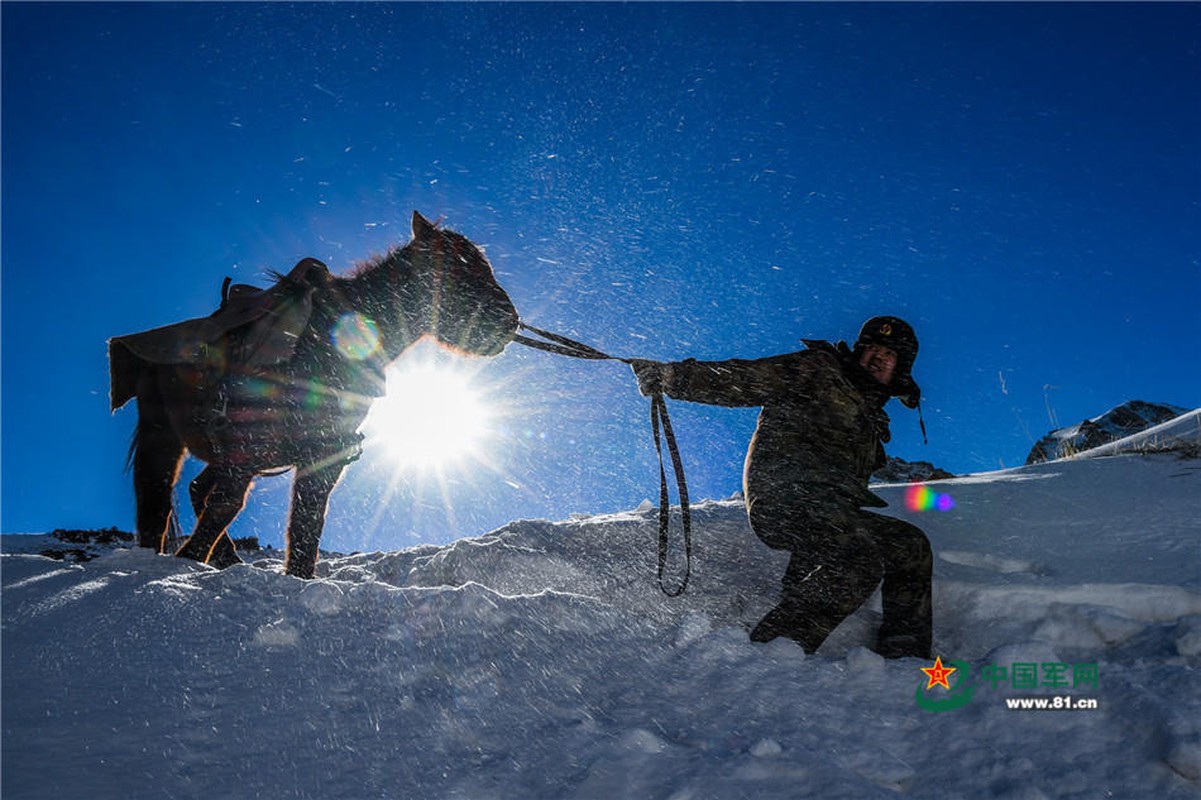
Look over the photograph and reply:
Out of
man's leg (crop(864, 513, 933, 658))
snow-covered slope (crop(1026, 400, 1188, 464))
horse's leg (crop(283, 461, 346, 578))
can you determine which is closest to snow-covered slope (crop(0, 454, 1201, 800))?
man's leg (crop(864, 513, 933, 658))

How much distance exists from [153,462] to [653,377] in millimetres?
2770

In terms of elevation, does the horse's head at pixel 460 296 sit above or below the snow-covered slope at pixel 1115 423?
below

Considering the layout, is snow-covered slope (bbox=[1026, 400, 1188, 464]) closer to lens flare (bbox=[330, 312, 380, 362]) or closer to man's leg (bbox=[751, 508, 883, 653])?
man's leg (bbox=[751, 508, 883, 653])

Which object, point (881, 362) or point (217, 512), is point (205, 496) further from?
point (881, 362)

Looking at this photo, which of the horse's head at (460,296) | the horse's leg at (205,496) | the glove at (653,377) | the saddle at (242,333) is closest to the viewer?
the glove at (653,377)

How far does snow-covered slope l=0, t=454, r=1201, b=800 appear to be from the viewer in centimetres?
157

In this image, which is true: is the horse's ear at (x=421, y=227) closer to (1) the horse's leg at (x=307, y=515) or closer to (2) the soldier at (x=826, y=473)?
(1) the horse's leg at (x=307, y=515)

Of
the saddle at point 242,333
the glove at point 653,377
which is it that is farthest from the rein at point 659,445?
the saddle at point 242,333

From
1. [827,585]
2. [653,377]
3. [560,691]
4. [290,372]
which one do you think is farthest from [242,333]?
[827,585]

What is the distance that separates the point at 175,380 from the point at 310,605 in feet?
6.25

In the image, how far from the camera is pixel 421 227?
3986 mm

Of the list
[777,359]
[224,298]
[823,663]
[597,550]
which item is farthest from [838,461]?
[224,298]

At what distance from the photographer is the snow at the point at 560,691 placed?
5.14 feet

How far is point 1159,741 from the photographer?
1.76m
